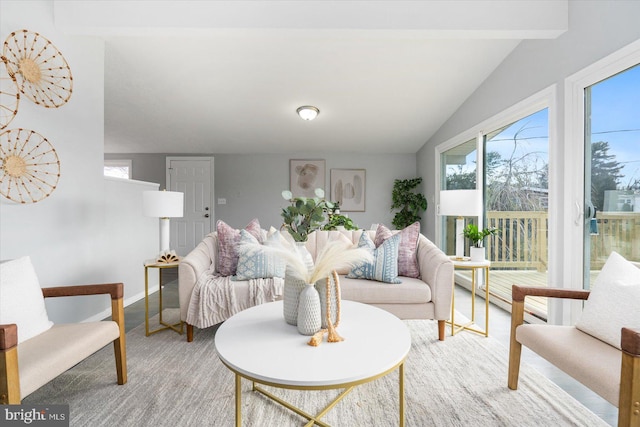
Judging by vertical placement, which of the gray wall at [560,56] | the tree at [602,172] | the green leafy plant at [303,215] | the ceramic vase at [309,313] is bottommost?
the ceramic vase at [309,313]

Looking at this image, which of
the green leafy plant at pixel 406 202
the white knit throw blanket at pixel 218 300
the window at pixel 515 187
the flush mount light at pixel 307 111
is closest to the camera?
the white knit throw blanket at pixel 218 300

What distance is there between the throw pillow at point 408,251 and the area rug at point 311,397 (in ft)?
2.21

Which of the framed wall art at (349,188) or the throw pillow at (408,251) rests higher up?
the framed wall art at (349,188)

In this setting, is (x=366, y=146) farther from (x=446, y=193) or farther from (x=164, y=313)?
(x=164, y=313)

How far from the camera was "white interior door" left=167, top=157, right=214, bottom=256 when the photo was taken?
6.25 meters

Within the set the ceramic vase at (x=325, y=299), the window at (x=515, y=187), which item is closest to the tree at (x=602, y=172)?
the window at (x=515, y=187)

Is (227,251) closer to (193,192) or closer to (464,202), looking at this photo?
(464,202)

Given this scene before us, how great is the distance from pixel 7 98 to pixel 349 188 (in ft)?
16.2

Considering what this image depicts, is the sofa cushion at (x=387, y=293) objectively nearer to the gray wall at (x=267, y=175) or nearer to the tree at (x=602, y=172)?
the tree at (x=602, y=172)

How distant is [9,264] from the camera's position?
1.57 meters

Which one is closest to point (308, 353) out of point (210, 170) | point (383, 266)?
point (383, 266)

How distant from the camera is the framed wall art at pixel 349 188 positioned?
20.5 feet

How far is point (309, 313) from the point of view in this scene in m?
1.40

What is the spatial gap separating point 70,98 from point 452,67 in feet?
11.9
